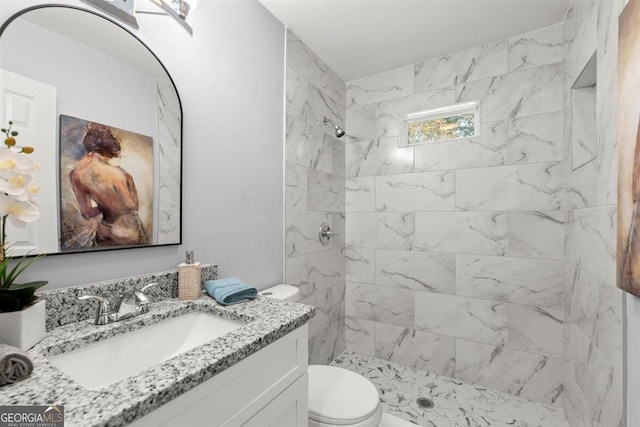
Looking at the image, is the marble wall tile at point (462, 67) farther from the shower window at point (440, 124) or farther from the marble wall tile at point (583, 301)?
the marble wall tile at point (583, 301)

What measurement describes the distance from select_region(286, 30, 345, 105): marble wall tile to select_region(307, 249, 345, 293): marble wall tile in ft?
4.56

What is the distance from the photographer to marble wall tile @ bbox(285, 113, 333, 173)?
78.7 inches

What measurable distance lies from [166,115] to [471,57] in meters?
2.23

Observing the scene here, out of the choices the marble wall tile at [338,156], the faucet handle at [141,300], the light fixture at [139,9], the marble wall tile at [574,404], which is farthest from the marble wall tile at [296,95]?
the marble wall tile at [574,404]

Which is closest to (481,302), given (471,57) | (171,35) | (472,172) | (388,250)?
(388,250)

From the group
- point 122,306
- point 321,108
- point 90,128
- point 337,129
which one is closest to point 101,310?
point 122,306

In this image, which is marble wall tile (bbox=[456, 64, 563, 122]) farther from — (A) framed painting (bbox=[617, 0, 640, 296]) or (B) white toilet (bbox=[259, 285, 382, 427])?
(B) white toilet (bbox=[259, 285, 382, 427])

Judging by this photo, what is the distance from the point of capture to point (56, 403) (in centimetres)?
54

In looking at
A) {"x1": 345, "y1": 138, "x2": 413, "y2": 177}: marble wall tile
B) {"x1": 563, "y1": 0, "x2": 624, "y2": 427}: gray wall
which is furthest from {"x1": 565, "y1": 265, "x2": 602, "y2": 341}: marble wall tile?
{"x1": 345, "y1": 138, "x2": 413, "y2": 177}: marble wall tile

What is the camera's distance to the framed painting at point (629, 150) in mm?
875

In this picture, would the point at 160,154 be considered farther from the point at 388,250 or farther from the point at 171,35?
the point at 388,250

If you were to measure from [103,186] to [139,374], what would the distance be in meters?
0.71

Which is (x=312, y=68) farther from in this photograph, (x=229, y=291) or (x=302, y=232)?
(x=229, y=291)

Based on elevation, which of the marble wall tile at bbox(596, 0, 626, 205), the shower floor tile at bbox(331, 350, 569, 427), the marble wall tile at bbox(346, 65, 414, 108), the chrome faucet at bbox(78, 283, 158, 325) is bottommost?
the shower floor tile at bbox(331, 350, 569, 427)
